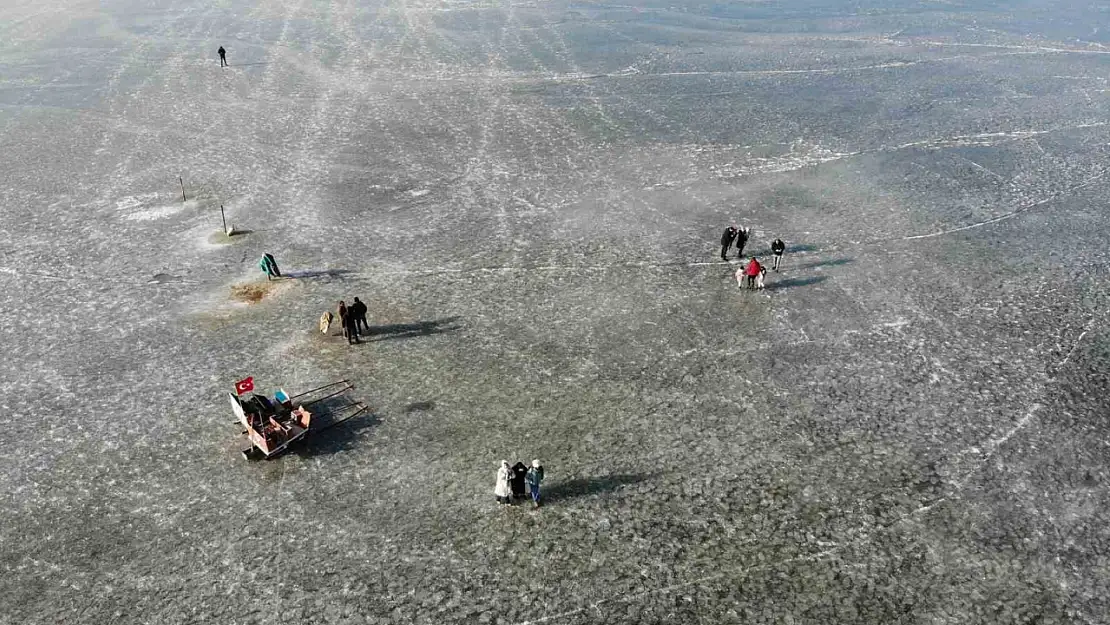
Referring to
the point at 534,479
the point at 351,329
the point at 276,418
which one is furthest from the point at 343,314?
the point at 534,479

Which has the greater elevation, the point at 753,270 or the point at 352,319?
the point at 352,319

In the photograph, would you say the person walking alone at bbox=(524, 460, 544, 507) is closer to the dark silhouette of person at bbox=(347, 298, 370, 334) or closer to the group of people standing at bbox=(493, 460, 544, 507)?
the group of people standing at bbox=(493, 460, 544, 507)

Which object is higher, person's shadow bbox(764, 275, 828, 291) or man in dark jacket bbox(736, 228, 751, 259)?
man in dark jacket bbox(736, 228, 751, 259)

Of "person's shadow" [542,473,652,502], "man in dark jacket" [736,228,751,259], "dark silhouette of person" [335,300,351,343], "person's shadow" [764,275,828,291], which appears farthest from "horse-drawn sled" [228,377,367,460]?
"man in dark jacket" [736,228,751,259]

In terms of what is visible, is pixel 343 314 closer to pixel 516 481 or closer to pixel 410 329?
pixel 410 329

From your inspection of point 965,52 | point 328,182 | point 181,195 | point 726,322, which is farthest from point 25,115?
point 965,52

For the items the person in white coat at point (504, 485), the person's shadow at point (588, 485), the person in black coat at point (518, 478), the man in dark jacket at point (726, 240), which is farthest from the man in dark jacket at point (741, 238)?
the person in white coat at point (504, 485)

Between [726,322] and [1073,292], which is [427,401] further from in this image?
[1073,292]
